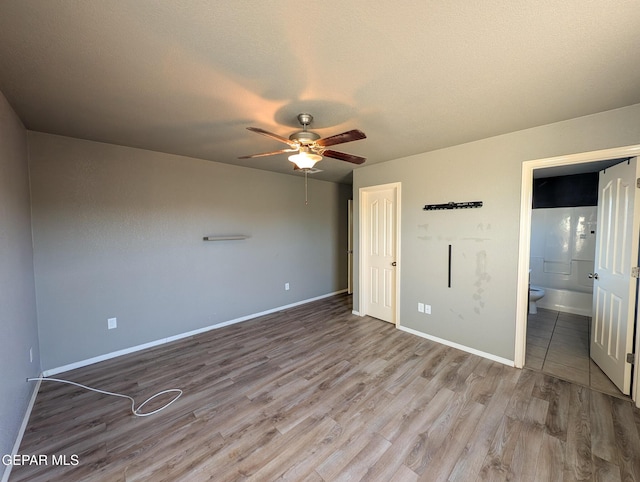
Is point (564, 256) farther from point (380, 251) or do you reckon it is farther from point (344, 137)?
point (344, 137)

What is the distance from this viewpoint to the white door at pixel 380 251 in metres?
3.95

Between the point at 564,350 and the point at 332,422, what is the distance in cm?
297

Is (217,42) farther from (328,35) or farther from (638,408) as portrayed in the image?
(638,408)

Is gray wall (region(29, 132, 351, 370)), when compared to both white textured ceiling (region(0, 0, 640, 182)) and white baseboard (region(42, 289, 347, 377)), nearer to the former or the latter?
white baseboard (region(42, 289, 347, 377))

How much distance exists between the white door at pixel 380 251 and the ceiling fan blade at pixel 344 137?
2109 mm

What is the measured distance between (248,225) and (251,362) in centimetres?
210

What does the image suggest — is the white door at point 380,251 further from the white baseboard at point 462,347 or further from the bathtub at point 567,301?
the bathtub at point 567,301

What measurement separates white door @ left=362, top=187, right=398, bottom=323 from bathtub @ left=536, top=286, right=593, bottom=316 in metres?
2.91

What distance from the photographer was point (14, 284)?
1.91m

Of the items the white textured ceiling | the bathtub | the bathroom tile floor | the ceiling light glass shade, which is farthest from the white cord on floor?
the bathtub

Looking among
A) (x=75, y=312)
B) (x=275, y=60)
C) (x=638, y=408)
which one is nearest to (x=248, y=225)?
(x=75, y=312)

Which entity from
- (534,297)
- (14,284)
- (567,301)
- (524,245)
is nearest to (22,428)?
(14,284)

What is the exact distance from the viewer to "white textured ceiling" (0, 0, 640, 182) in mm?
1175

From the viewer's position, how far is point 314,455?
5.60 ft
